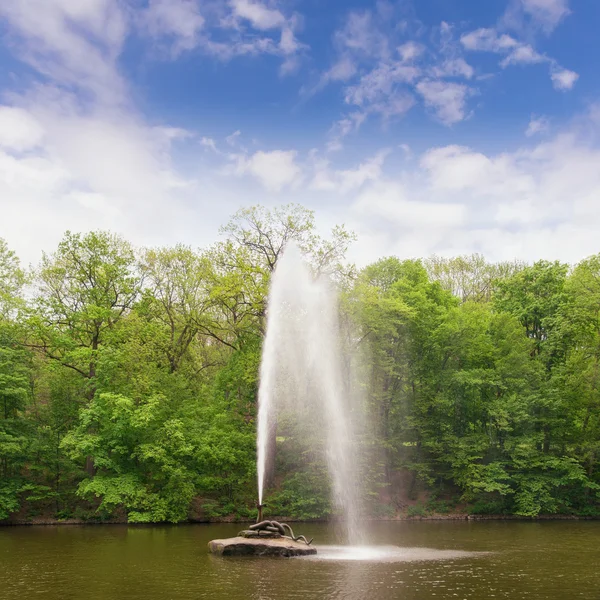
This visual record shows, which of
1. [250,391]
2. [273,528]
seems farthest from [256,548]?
[250,391]

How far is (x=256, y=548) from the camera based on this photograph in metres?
22.3

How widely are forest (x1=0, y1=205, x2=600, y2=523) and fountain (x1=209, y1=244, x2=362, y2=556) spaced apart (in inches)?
46.9

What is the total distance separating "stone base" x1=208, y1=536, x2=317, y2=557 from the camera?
22078mm

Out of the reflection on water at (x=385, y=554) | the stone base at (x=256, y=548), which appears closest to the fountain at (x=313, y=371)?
the reflection on water at (x=385, y=554)

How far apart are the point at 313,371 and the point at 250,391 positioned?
6592 millimetres

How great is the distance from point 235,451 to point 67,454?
1020cm

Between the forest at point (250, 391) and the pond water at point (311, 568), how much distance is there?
6293 mm

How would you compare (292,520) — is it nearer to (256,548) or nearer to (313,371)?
(313,371)

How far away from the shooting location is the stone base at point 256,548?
72.4 ft

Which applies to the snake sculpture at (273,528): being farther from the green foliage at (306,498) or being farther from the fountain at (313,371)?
the green foliage at (306,498)

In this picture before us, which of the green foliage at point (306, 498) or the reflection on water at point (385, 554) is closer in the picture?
the reflection on water at point (385, 554)

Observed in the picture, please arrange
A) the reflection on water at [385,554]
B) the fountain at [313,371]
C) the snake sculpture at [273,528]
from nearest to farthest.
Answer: the reflection on water at [385,554]
the snake sculpture at [273,528]
the fountain at [313,371]

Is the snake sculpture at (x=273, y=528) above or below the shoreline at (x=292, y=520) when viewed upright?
above

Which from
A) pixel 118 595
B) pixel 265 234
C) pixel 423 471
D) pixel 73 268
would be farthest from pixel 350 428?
pixel 118 595
